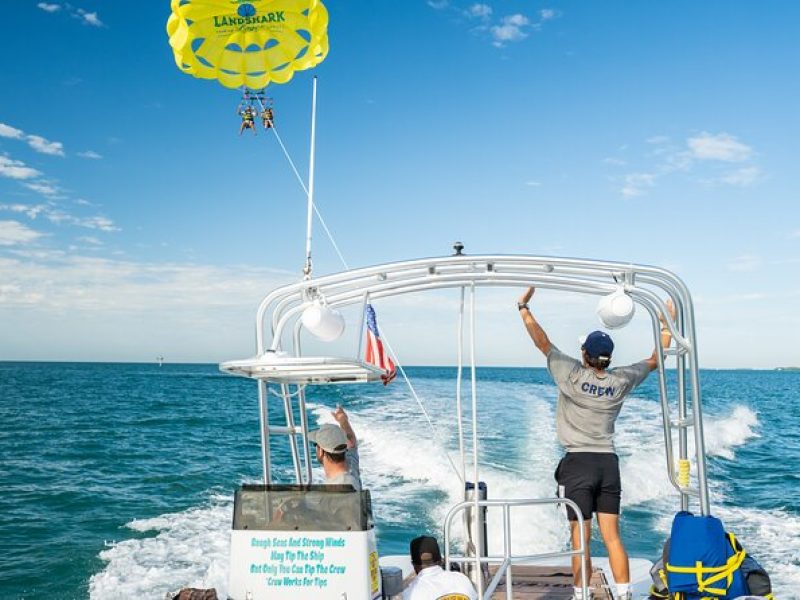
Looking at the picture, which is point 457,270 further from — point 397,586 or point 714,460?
point 714,460

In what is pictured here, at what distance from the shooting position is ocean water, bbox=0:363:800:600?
12266 millimetres

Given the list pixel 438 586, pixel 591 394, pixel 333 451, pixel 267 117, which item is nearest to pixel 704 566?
pixel 591 394

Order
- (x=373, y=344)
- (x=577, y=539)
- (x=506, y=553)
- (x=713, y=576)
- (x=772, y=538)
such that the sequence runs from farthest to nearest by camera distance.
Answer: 1. (x=772, y=538)
2. (x=373, y=344)
3. (x=577, y=539)
4. (x=506, y=553)
5. (x=713, y=576)

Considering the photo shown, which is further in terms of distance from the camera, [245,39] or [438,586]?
[245,39]

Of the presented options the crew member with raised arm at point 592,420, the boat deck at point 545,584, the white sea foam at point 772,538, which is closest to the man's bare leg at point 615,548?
the crew member with raised arm at point 592,420

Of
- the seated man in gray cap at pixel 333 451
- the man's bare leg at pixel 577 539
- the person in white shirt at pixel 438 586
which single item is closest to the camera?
the person in white shirt at pixel 438 586

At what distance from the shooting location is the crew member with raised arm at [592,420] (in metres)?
5.40

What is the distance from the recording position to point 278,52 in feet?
27.8

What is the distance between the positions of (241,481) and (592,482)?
16.4 metres

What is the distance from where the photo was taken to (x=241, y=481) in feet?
66.9

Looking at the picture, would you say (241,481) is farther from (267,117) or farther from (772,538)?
(267,117)

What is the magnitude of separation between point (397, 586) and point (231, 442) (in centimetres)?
2716

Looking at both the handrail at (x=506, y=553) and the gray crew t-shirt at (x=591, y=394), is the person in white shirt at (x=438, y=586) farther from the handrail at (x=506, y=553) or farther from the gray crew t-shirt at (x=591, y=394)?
the gray crew t-shirt at (x=591, y=394)

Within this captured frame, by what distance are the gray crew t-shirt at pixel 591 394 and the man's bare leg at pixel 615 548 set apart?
0.49 metres
